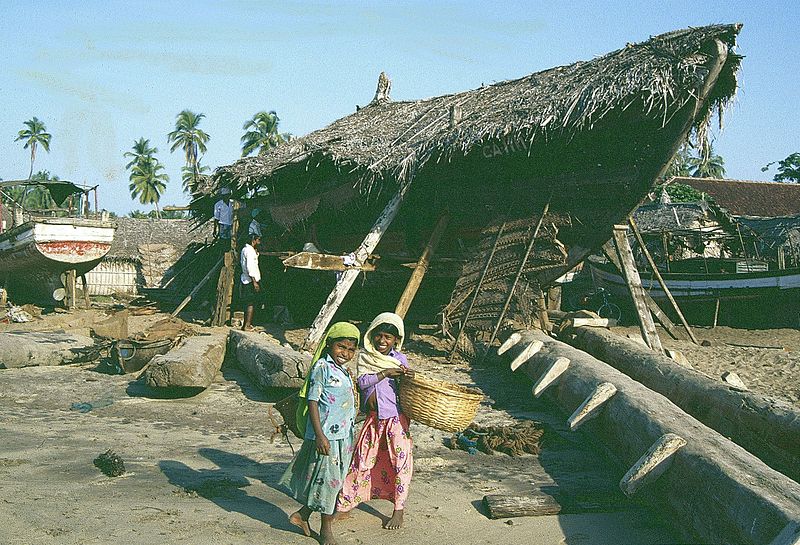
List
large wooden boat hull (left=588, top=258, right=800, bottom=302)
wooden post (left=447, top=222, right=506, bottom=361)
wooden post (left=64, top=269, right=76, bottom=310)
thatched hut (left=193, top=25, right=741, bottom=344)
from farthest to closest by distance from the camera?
wooden post (left=64, top=269, right=76, bottom=310), large wooden boat hull (left=588, top=258, right=800, bottom=302), wooden post (left=447, top=222, right=506, bottom=361), thatched hut (left=193, top=25, right=741, bottom=344)

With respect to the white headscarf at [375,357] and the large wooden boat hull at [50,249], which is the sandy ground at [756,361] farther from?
the large wooden boat hull at [50,249]

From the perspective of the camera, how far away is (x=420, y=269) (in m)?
9.71

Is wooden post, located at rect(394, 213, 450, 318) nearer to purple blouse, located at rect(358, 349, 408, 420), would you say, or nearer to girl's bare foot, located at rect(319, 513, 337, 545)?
purple blouse, located at rect(358, 349, 408, 420)

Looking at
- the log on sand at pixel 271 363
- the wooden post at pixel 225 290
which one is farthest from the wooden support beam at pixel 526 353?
the wooden post at pixel 225 290

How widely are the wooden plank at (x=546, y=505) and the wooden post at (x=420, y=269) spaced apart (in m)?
5.19

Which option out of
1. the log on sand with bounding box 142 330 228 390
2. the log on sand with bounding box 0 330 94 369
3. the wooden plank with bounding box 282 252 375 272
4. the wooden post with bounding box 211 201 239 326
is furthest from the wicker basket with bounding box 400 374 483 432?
the wooden post with bounding box 211 201 239 326

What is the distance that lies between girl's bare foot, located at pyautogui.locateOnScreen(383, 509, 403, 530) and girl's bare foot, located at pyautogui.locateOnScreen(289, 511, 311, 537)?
0.46 m

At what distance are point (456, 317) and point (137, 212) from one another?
45.0 metres

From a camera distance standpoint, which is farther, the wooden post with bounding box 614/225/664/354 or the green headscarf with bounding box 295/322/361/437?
the wooden post with bounding box 614/225/664/354

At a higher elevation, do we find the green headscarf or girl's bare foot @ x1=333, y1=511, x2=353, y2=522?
the green headscarf

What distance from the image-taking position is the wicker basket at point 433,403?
394 centimetres

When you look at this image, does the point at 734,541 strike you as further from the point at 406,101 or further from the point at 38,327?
the point at 38,327

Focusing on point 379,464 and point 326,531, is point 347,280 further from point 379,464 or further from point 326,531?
point 326,531

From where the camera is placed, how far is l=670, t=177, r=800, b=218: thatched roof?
92.3 feet
